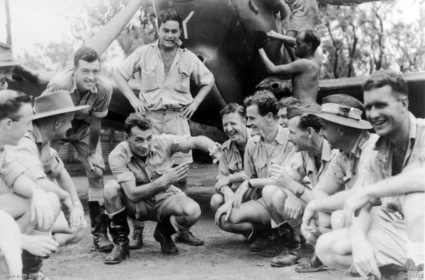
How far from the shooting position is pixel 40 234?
325cm

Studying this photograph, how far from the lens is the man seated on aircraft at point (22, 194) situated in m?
3.05

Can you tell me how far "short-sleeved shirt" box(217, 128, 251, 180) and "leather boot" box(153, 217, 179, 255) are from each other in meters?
0.61

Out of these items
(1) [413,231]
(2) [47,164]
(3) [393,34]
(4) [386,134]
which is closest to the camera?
(1) [413,231]

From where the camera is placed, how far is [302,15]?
314 inches

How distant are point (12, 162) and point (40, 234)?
45 cm

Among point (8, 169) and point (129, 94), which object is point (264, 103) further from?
point (8, 169)

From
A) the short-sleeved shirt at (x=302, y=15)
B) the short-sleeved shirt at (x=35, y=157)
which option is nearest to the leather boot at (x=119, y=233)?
the short-sleeved shirt at (x=35, y=157)

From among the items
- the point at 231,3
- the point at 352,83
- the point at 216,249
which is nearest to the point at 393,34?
the point at 352,83

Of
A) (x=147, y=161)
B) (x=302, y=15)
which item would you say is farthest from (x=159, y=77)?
(x=302, y=15)

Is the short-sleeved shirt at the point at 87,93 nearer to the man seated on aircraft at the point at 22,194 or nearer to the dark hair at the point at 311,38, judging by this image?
the man seated on aircraft at the point at 22,194

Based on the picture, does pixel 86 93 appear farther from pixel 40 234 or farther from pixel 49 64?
pixel 49 64

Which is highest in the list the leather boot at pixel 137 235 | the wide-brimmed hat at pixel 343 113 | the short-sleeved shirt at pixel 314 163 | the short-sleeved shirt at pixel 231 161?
the wide-brimmed hat at pixel 343 113

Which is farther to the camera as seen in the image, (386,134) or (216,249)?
(216,249)

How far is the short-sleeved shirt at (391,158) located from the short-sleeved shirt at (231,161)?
181 centimetres
